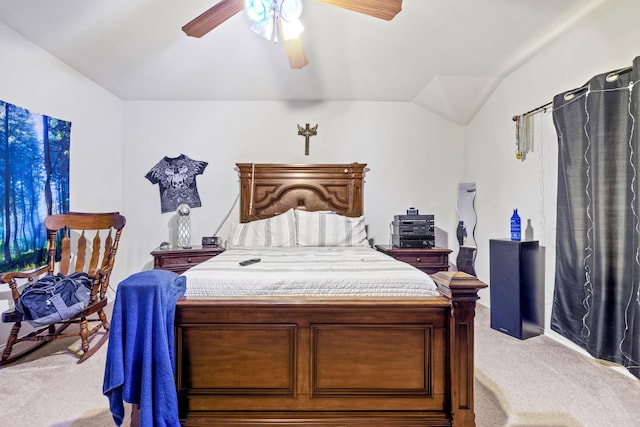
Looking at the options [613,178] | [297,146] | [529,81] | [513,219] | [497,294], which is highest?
[529,81]

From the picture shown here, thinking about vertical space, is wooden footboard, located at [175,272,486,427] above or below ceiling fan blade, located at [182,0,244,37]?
below

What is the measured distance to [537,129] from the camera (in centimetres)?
272

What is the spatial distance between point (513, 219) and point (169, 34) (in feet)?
11.1

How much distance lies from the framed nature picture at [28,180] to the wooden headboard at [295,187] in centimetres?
165

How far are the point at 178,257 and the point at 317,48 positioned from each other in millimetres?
2423

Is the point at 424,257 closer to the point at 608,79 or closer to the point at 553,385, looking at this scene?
the point at 553,385

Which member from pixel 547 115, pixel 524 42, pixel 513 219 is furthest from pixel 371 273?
pixel 524 42

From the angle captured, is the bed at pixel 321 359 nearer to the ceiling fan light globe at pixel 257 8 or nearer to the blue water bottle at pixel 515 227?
the ceiling fan light globe at pixel 257 8

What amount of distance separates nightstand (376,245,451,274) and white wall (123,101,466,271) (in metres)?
0.66

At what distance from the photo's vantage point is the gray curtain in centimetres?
187

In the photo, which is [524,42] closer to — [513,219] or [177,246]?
[513,219]

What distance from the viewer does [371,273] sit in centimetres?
157

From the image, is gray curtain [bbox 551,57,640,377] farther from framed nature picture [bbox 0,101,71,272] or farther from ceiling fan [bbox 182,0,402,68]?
framed nature picture [bbox 0,101,71,272]

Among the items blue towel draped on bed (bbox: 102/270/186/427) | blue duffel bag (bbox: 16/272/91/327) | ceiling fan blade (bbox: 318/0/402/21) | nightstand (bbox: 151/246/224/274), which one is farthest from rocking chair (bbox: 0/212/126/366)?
ceiling fan blade (bbox: 318/0/402/21)
